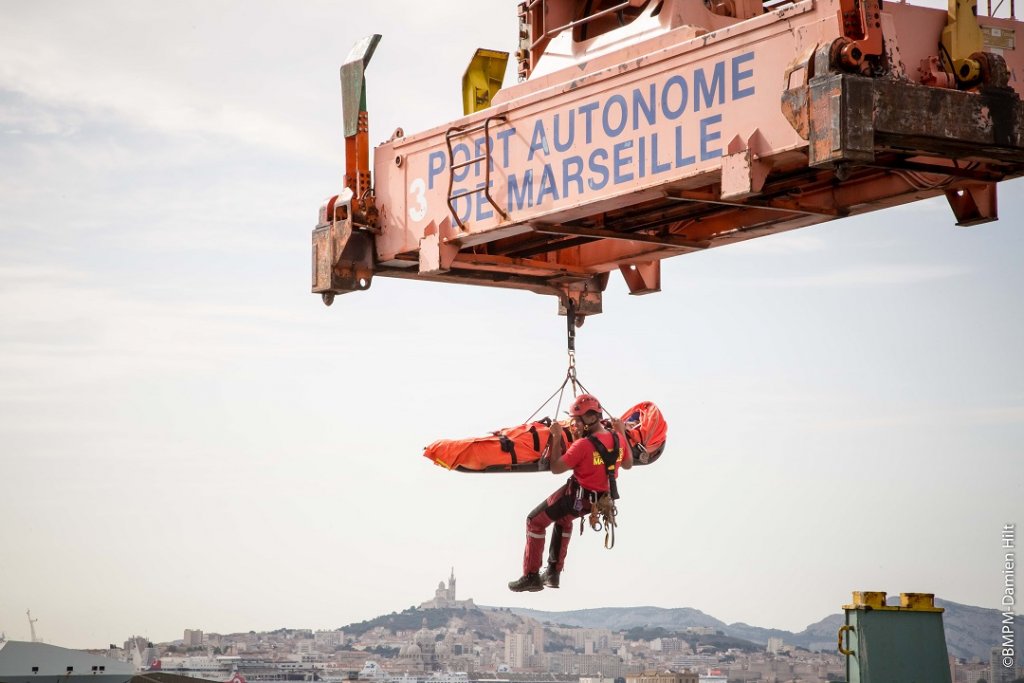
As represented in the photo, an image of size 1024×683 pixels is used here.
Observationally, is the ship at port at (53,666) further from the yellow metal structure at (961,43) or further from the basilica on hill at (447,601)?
the basilica on hill at (447,601)

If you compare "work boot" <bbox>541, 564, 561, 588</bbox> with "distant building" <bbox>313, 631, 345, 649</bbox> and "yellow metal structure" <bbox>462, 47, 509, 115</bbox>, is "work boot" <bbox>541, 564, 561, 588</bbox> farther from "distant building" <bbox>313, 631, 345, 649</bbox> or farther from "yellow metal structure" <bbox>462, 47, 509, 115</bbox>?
"distant building" <bbox>313, 631, 345, 649</bbox>

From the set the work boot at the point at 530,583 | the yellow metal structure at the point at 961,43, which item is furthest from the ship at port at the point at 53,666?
the yellow metal structure at the point at 961,43

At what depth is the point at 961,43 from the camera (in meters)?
9.23

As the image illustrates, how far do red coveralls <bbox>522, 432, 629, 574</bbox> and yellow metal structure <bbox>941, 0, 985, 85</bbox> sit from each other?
202 inches

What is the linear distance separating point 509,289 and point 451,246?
6.84 feet

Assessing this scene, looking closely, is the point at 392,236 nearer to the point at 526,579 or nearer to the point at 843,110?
the point at 526,579

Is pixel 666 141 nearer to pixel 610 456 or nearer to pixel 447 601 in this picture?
pixel 610 456

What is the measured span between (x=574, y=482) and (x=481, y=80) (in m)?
3.66

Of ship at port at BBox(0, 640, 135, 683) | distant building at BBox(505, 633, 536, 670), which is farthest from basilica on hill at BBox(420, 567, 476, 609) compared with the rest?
ship at port at BBox(0, 640, 135, 683)

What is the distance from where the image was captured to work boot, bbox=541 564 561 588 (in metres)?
13.6

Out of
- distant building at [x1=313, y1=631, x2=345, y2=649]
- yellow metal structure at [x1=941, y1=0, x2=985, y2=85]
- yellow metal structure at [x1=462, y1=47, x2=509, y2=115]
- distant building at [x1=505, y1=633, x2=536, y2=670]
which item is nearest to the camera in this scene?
yellow metal structure at [x1=941, y1=0, x2=985, y2=85]

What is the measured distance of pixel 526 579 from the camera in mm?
13586

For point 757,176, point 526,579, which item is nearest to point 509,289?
point 526,579

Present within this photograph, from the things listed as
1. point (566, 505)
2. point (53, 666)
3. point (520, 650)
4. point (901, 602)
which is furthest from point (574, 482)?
point (520, 650)
